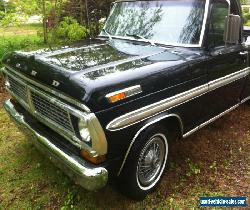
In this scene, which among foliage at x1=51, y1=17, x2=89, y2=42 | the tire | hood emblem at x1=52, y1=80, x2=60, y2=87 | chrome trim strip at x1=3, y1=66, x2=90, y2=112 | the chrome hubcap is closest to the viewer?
chrome trim strip at x1=3, y1=66, x2=90, y2=112

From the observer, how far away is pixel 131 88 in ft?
10.2

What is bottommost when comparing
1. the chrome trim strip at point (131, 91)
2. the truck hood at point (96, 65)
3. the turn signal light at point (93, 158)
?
the turn signal light at point (93, 158)

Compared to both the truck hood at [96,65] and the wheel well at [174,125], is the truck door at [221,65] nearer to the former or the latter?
the truck hood at [96,65]

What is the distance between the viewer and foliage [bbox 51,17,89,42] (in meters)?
8.15

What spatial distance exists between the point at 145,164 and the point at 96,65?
124cm

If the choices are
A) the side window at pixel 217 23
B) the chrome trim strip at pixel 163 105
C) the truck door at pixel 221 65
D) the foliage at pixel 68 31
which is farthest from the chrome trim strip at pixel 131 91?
the foliage at pixel 68 31

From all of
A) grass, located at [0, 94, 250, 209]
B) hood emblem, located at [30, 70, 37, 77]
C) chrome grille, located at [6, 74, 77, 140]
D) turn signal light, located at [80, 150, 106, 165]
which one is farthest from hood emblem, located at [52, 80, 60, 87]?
grass, located at [0, 94, 250, 209]

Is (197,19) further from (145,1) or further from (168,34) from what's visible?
(145,1)

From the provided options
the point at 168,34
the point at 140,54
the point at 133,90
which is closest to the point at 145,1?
the point at 168,34

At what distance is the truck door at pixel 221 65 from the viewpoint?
411cm

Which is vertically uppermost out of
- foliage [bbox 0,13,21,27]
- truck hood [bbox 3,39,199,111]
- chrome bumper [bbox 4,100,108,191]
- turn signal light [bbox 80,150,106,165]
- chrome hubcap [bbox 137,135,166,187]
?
foliage [bbox 0,13,21,27]

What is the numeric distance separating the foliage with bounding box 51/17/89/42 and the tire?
5076 millimetres

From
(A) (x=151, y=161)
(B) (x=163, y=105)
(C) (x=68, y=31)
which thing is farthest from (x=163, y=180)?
(C) (x=68, y=31)

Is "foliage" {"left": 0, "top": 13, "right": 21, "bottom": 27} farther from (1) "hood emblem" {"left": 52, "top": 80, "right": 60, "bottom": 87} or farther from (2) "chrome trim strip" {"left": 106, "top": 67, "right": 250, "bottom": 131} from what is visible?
(2) "chrome trim strip" {"left": 106, "top": 67, "right": 250, "bottom": 131}
